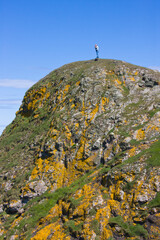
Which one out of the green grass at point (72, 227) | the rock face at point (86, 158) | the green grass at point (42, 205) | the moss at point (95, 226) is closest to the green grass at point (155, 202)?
the rock face at point (86, 158)

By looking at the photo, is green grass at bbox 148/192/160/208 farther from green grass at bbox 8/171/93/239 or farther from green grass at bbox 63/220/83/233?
green grass at bbox 8/171/93/239

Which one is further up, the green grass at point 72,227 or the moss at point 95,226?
the moss at point 95,226

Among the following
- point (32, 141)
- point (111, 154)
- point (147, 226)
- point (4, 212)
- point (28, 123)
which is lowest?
point (4, 212)

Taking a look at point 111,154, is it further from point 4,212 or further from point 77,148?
point 4,212

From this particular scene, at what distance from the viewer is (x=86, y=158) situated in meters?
24.5

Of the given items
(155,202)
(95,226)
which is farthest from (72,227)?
(155,202)

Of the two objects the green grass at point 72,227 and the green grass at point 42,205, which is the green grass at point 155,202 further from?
the green grass at point 42,205

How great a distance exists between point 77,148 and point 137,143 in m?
8.16

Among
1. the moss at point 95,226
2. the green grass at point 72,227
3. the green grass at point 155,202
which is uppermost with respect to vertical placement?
the green grass at point 155,202

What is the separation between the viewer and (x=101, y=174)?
65.7 ft

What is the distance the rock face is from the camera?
51.0ft

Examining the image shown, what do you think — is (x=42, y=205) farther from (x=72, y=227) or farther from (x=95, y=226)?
(x=95, y=226)

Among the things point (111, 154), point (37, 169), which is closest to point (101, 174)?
point (111, 154)

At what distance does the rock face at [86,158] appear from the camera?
51.0 ft
